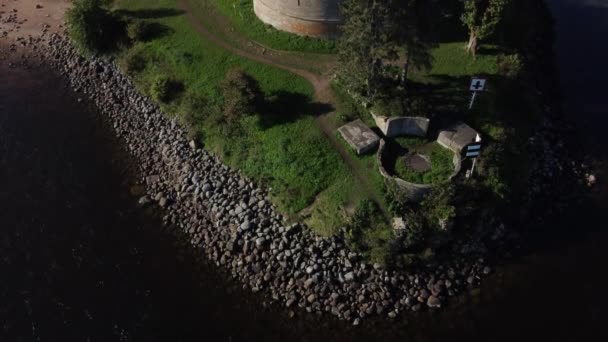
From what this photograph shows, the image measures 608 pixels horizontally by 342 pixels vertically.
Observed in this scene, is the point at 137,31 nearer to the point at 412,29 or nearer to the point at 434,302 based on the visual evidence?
the point at 412,29

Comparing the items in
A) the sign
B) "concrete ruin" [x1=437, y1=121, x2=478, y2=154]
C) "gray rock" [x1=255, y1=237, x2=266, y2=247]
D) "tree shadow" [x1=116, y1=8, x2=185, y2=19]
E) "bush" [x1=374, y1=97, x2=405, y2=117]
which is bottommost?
"gray rock" [x1=255, y1=237, x2=266, y2=247]

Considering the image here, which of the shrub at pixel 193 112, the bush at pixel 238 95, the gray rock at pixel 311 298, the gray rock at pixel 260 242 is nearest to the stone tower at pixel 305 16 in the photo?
the bush at pixel 238 95

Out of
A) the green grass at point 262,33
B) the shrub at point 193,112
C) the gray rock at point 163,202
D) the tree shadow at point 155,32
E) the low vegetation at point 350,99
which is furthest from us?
the tree shadow at point 155,32

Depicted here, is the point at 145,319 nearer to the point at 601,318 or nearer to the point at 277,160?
the point at 277,160

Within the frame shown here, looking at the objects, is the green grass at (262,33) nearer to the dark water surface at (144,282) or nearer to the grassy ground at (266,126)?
the grassy ground at (266,126)

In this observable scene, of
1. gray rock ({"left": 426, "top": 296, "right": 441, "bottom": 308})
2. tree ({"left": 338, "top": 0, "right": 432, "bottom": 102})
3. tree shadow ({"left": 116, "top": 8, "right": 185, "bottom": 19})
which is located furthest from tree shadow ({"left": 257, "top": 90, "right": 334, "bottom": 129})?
tree shadow ({"left": 116, "top": 8, "right": 185, "bottom": 19})

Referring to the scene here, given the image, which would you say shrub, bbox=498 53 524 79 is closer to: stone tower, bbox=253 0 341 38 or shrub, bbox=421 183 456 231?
shrub, bbox=421 183 456 231

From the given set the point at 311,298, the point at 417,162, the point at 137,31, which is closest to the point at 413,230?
the point at 417,162
